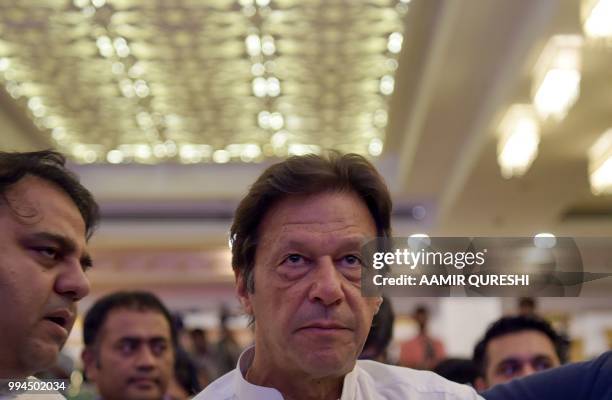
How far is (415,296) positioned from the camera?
1.00m

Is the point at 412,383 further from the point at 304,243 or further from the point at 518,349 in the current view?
the point at 518,349

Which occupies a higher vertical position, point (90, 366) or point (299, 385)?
point (90, 366)

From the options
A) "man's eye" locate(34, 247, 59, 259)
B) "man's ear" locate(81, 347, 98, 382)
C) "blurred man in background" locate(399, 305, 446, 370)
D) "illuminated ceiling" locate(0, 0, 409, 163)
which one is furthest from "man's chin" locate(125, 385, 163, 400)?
"illuminated ceiling" locate(0, 0, 409, 163)

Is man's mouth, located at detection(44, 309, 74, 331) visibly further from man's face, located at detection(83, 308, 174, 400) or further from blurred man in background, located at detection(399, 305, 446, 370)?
blurred man in background, located at detection(399, 305, 446, 370)

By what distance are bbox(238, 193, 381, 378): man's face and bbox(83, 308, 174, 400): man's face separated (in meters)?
0.69

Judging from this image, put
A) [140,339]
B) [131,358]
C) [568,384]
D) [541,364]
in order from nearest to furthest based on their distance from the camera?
[568,384]
[131,358]
[140,339]
[541,364]

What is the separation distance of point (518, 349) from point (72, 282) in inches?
55.2

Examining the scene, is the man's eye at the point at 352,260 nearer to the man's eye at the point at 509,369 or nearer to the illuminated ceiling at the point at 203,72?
the man's eye at the point at 509,369

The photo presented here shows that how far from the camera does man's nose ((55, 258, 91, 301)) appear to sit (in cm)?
109

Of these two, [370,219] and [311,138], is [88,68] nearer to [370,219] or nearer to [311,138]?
[311,138]

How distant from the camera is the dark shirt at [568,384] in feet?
4.09

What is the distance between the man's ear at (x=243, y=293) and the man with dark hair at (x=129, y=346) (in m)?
0.63

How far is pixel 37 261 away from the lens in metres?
1.09

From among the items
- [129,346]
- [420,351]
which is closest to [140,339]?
[129,346]
